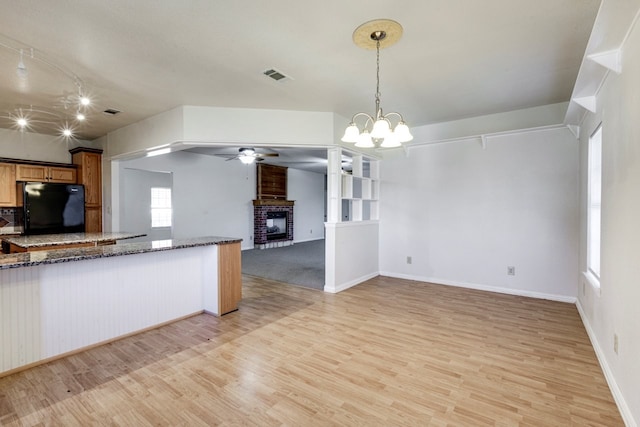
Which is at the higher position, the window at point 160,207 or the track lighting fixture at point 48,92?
the track lighting fixture at point 48,92

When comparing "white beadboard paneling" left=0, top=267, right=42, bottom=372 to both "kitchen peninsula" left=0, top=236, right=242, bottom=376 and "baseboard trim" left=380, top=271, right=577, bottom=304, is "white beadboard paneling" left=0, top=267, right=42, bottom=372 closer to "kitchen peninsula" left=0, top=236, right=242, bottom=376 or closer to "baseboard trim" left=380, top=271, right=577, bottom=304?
"kitchen peninsula" left=0, top=236, right=242, bottom=376

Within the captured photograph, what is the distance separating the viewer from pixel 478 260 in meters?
4.82

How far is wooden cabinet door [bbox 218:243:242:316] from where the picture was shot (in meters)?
3.62

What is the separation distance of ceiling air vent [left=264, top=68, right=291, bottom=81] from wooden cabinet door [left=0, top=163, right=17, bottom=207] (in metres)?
4.89

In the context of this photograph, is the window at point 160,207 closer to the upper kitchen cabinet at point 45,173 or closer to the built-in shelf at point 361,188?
the upper kitchen cabinet at point 45,173

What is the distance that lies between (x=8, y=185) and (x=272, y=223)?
20.1 ft

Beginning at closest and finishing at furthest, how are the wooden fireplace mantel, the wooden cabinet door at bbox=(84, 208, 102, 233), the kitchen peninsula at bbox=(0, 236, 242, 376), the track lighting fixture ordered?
the kitchen peninsula at bbox=(0, 236, 242, 376) < the track lighting fixture < the wooden cabinet door at bbox=(84, 208, 102, 233) < the wooden fireplace mantel

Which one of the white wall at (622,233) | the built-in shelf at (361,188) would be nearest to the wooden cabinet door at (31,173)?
the built-in shelf at (361,188)

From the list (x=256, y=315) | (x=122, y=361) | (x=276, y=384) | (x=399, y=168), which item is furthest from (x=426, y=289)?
(x=122, y=361)

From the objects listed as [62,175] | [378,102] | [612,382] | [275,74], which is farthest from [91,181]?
[612,382]

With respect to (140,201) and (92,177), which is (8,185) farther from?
(140,201)

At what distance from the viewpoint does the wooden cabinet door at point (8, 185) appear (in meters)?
4.93

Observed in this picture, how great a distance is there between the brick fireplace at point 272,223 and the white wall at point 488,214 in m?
4.56

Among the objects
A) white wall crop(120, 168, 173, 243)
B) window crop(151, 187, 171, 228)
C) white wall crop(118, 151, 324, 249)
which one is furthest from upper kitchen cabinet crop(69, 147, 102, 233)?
window crop(151, 187, 171, 228)
